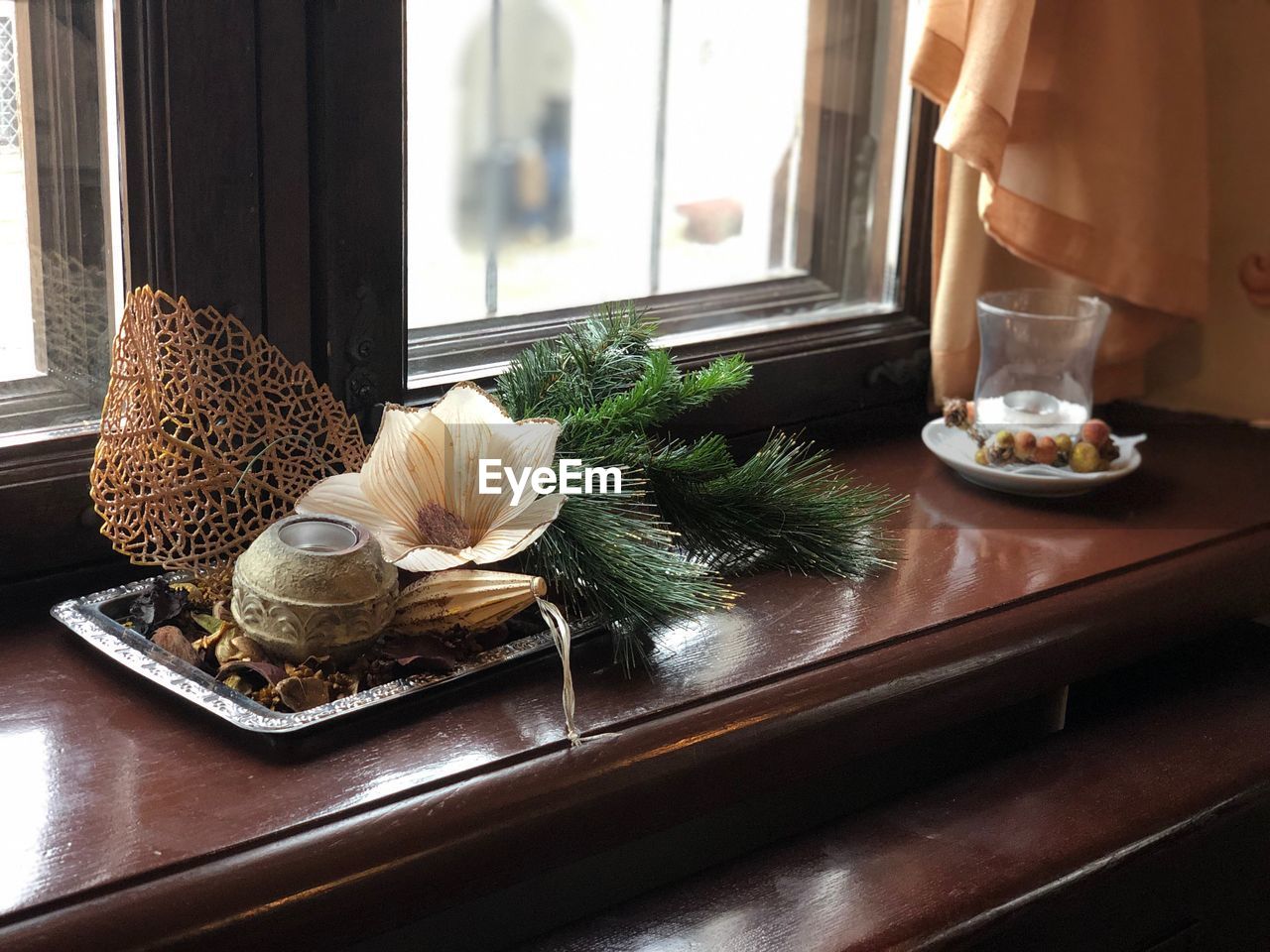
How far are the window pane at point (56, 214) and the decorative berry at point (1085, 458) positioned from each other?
74 cm

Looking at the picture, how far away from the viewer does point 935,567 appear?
3.16ft

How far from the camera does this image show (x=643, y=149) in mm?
1139

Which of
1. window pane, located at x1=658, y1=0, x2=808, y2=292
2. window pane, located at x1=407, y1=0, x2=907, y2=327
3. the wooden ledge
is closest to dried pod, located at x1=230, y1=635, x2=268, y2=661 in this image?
the wooden ledge

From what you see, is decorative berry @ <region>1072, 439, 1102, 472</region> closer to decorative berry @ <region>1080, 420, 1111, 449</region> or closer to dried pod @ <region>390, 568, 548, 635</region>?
decorative berry @ <region>1080, 420, 1111, 449</region>

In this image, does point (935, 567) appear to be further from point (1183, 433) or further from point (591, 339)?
point (1183, 433)

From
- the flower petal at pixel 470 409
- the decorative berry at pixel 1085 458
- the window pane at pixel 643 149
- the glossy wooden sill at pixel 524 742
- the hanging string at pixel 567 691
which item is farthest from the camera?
the decorative berry at pixel 1085 458

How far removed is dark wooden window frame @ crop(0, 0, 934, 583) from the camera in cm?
82

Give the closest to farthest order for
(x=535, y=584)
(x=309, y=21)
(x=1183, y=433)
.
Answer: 1. (x=535, y=584)
2. (x=309, y=21)
3. (x=1183, y=433)

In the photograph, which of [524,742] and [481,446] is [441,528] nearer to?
[481,446]

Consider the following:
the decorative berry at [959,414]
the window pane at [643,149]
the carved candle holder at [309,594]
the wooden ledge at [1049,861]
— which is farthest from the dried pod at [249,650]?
the decorative berry at [959,414]

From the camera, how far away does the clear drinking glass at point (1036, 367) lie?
1.12 m

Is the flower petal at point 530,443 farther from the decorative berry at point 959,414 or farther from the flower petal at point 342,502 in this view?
the decorative berry at point 959,414

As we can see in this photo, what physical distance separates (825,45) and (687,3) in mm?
163

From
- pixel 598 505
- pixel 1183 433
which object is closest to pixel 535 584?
pixel 598 505
